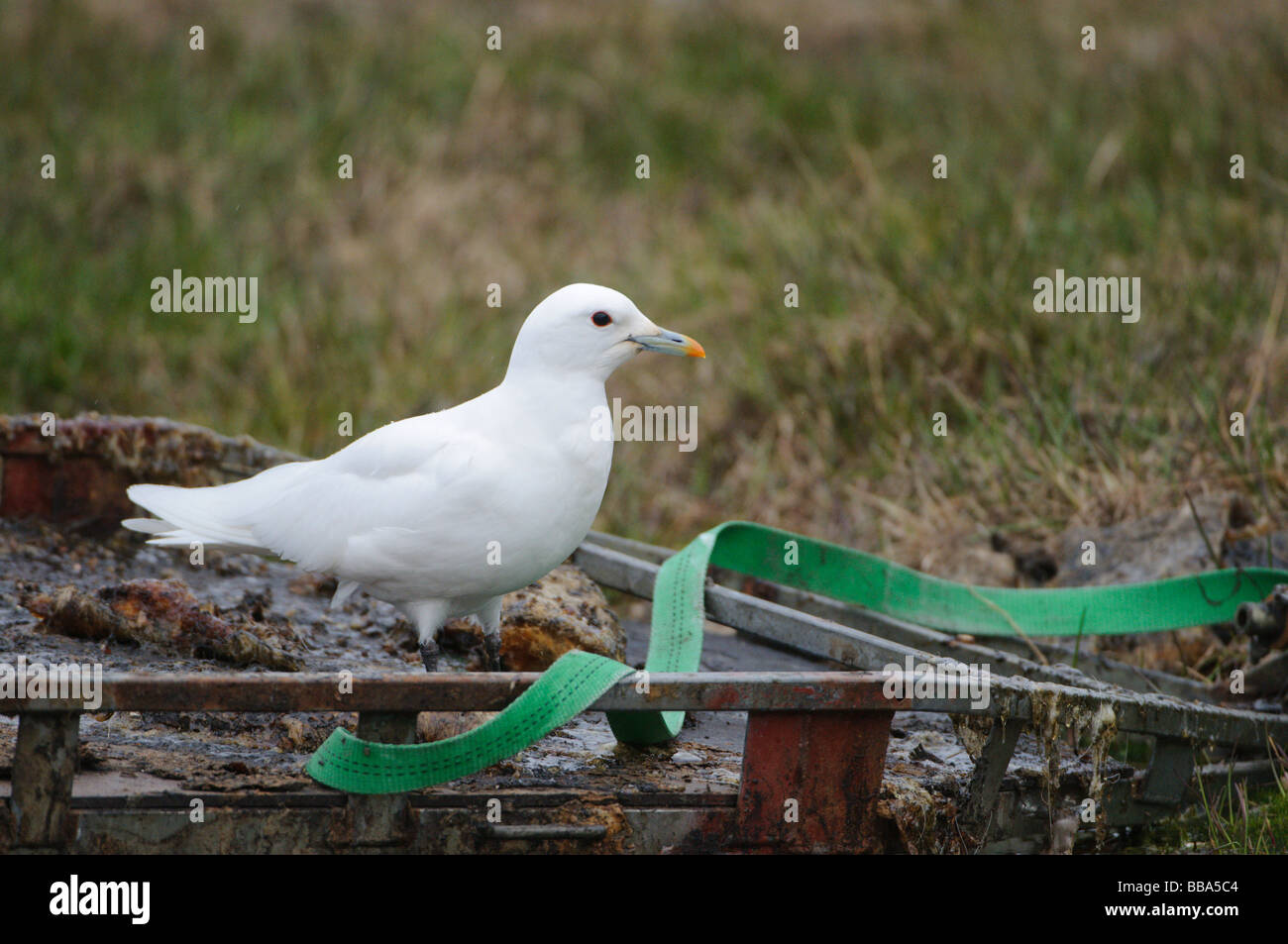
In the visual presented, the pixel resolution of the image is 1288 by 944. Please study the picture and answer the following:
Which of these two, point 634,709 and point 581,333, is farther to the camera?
point 581,333

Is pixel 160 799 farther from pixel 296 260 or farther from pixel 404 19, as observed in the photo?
pixel 404 19

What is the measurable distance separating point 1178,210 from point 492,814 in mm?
5931

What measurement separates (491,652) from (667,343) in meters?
0.88

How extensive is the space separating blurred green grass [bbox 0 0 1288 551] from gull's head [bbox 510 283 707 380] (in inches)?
101

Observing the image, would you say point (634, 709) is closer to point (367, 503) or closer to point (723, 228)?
point (367, 503)

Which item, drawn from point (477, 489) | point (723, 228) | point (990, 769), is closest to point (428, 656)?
point (477, 489)

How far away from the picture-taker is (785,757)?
2.85 m

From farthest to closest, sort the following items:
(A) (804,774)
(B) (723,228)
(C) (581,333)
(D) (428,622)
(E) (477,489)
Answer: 1. (B) (723,228)
2. (D) (428,622)
3. (C) (581,333)
4. (E) (477,489)
5. (A) (804,774)

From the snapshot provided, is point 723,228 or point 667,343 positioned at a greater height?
point 723,228

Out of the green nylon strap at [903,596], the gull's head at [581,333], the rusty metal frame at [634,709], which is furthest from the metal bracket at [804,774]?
the gull's head at [581,333]

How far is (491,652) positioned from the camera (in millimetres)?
3555

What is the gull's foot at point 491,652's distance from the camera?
3.55 meters

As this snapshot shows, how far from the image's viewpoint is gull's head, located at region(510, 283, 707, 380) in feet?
10.5

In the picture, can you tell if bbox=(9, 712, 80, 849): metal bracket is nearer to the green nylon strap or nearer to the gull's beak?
the green nylon strap
